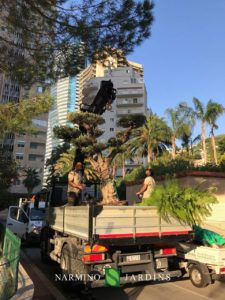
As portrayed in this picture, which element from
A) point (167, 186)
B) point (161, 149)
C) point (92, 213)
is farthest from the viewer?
point (161, 149)

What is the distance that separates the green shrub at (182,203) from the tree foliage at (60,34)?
16.4 feet

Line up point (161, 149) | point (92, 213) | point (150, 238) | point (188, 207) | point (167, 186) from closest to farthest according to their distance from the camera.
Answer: point (92, 213) → point (150, 238) → point (188, 207) → point (167, 186) → point (161, 149)

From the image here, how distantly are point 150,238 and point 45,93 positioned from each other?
26.1ft

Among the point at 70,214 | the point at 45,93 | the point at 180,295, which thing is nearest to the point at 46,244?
the point at 70,214

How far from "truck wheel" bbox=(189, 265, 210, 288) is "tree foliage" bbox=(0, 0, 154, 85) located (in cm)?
638

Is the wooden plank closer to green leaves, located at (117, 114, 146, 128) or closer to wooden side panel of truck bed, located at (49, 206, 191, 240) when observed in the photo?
wooden side panel of truck bed, located at (49, 206, 191, 240)

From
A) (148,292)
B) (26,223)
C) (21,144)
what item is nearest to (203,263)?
(148,292)

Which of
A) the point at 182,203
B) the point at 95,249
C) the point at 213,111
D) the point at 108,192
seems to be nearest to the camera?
the point at 95,249

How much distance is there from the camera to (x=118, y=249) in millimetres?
6070

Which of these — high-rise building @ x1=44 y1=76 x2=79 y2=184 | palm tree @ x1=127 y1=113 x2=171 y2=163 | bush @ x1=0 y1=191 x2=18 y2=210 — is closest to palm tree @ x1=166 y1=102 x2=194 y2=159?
palm tree @ x1=127 y1=113 x2=171 y2=163

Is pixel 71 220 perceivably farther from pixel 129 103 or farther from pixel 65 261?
pixel 129 103

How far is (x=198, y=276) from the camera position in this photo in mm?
6750

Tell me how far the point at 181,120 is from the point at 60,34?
29398 millimetres

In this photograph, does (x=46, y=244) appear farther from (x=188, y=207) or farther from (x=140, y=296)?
(x=188, y=207)
